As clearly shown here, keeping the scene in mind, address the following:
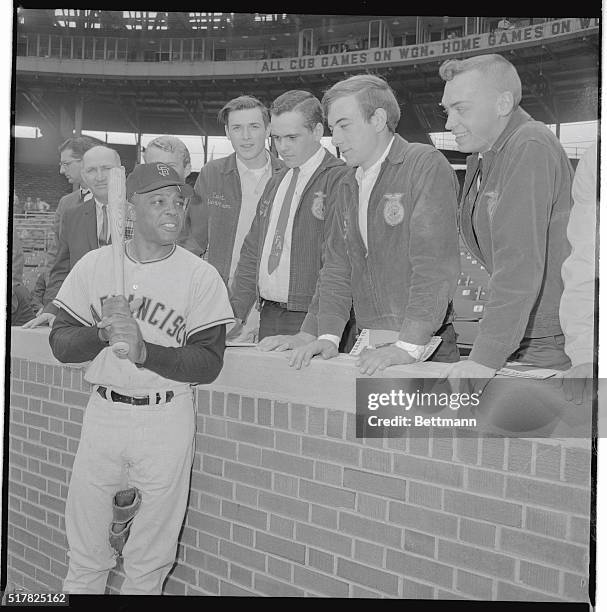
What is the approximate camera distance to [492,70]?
238 cm

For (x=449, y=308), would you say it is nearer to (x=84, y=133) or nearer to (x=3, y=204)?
(x=84, y=133)

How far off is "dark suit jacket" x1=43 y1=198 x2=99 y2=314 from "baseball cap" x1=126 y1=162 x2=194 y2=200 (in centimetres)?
18

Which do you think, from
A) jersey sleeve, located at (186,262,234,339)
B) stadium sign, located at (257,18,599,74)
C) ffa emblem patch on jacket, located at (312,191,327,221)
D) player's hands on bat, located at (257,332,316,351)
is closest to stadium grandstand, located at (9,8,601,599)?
stadium sign, located at (257,18,599,74)

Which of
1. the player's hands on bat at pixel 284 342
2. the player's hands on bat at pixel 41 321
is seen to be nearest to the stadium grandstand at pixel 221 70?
the player's hands on bat at pixel 41 321

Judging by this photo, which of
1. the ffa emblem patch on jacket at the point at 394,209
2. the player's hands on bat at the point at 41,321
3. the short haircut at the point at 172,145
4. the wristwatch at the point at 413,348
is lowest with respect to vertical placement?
the wristwatch at the point at 413,348

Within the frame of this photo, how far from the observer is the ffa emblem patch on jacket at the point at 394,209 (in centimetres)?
239

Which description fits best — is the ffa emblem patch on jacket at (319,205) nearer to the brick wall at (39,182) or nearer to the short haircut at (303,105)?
the short haircut at (303,105)

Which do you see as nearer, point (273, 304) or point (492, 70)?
point (492, 70)

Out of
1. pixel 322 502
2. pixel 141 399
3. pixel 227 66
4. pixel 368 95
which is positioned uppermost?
pixel 227 66

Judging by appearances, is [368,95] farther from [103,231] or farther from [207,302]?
[103,231]

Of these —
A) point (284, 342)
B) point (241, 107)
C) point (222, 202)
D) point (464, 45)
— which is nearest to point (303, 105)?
point (241, 107)

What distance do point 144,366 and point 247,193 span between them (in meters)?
0.67

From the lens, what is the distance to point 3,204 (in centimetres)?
250

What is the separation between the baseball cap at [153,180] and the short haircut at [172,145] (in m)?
0.05
